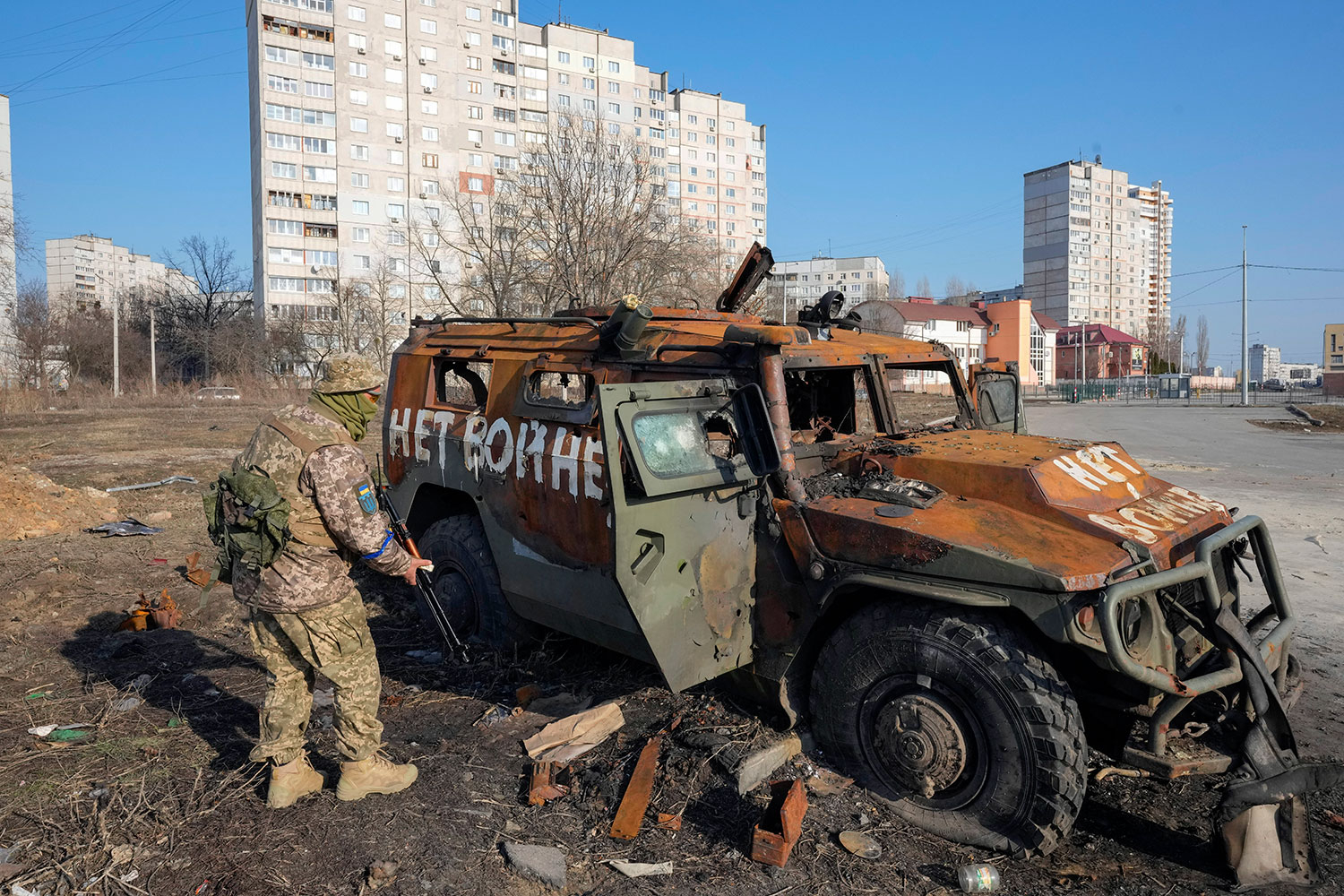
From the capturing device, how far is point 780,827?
3.28 m

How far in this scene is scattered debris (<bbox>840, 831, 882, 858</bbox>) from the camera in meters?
3.33

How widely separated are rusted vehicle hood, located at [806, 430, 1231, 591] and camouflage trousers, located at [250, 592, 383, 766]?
6.67 ft

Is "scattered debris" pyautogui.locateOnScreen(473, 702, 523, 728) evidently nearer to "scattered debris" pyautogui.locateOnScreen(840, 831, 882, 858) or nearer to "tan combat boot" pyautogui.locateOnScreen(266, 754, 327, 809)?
"tan combat boot" pyautogui.locateOnScreen(266, 754, 327, 809)

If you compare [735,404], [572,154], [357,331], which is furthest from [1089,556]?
[357,331]

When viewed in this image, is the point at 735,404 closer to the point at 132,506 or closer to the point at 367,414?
the point at 367,414

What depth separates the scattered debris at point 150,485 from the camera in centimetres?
1154

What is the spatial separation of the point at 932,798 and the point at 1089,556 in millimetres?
1138

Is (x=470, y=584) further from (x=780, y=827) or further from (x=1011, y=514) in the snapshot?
(x=1011, y=514)

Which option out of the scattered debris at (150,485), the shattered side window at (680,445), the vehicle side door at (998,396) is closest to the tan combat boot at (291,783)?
the shattered side window at (680,445)

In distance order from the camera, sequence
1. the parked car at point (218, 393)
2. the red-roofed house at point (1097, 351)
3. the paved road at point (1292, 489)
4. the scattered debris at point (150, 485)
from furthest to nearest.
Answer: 1. the red-roofed house at point (1097, 351)
2. the parked car at point (218, 393)
3. the scattered debris at point (150, 485)
4. the paved road at point (1292, 489)

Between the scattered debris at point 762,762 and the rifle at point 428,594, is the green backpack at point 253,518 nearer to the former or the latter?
the rifle at point 428,594

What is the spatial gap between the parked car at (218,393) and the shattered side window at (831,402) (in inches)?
1367

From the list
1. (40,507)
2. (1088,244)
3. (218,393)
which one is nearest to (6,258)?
(218,393)

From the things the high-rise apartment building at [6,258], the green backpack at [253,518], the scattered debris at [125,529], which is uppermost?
the high-rise apartment building at [6,258]
